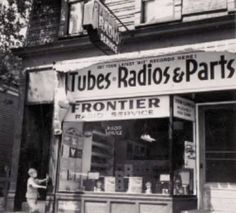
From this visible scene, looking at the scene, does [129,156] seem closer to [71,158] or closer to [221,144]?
[71,158]

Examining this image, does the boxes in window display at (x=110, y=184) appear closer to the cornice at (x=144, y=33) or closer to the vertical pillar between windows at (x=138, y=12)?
the cornice at (x=144, y=33)

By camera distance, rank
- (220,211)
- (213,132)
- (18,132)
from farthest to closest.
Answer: (18,132), (213,132), (220,211)

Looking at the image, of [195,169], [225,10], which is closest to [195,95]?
[195,169]

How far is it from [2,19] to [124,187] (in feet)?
22.6

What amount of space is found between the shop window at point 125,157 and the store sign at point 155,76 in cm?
78

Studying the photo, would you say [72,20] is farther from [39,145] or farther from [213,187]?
[213,187]

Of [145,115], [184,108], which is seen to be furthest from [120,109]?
[184,108]

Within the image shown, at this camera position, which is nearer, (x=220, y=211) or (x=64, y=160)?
(x=220, y=211)

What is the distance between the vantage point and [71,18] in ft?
44.8

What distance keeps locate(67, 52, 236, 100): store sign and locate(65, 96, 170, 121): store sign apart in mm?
172

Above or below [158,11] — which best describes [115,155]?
below

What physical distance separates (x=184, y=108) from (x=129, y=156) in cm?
185

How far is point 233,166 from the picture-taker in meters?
10.2

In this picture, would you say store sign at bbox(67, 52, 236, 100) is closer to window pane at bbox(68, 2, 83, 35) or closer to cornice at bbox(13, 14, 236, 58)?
cornice at bbox(13, 14, 236, 58)
